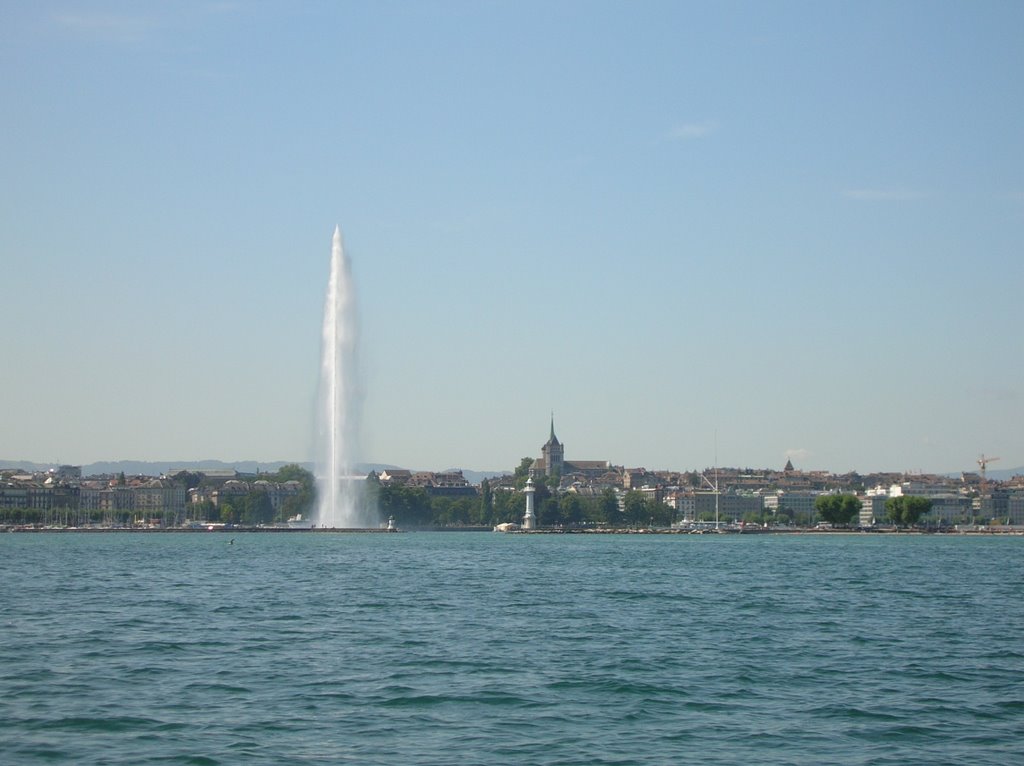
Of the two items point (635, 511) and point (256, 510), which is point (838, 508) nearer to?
point (635, 511)

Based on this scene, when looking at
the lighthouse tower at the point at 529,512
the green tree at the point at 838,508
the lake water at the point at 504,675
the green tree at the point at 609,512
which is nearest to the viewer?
the lake water at the point at 504,675

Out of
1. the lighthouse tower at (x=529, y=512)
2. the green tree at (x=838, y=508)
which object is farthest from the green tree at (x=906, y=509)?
the lighthouse tower at (x=529, y=512)

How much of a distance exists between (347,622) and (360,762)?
45.5 ft

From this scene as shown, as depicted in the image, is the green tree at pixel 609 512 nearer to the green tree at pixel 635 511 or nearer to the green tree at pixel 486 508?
the green tree at pixel 635 511

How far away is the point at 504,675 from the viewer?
20344mm

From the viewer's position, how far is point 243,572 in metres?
49.0

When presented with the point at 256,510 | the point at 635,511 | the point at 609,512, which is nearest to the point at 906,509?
the point at 635,511

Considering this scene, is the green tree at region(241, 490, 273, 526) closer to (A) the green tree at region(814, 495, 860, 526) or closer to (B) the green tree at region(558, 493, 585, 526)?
(B) the green tree at region(558, 493, 585, 526)

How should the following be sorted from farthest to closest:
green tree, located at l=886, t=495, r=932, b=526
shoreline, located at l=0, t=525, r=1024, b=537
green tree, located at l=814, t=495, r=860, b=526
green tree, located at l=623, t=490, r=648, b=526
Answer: green tree, located at l=623, t=490, r=648, b=526 < green tree, located at l=814, t=495, r=860, b=526 < green tree, located at l=886, t=495, r=932, b=526 < shoreline, located at l=0, t=525, r=1024, b=537

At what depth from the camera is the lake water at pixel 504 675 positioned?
15.3 meters

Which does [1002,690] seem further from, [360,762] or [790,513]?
[790,513]

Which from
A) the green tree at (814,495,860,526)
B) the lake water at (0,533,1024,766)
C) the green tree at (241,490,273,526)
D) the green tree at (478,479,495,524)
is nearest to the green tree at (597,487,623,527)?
the green tree at (478,479,495,524)

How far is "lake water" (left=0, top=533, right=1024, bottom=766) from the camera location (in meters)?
15.3

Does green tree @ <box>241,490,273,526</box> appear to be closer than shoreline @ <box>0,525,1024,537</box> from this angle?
No
